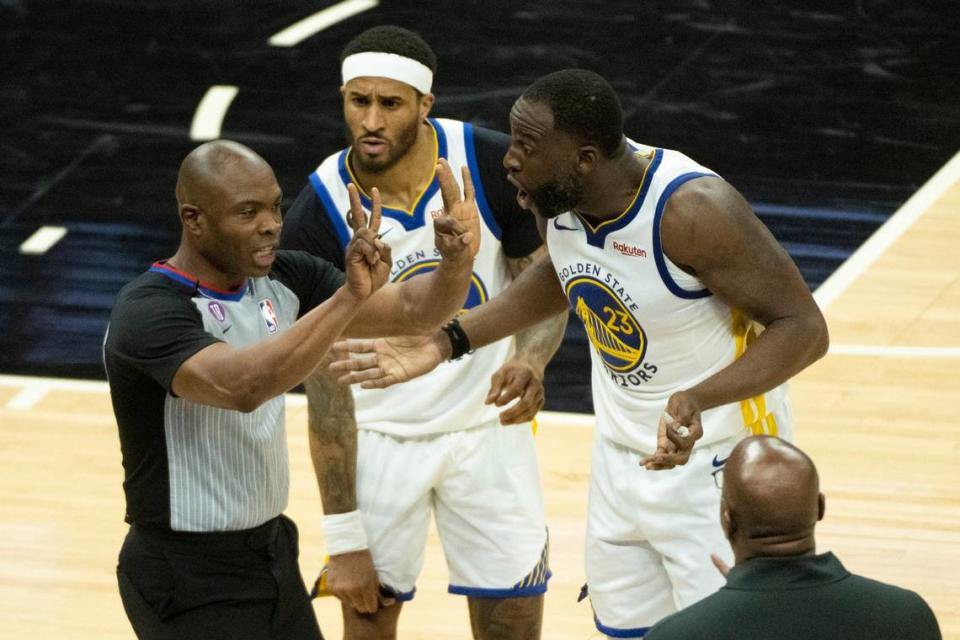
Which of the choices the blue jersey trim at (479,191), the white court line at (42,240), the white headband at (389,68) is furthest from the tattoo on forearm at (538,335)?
the white court line at (42,240)

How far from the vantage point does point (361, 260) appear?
13.9 ft

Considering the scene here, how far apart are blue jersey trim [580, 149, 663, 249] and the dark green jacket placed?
1.45 meters

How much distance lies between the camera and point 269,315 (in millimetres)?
4648

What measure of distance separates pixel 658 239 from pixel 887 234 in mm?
5452

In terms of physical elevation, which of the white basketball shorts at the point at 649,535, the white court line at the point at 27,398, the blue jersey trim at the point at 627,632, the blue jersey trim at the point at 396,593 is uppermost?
the white basketball shorts at the point at 649,535

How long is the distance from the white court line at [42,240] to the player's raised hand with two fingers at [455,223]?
5.80 metres

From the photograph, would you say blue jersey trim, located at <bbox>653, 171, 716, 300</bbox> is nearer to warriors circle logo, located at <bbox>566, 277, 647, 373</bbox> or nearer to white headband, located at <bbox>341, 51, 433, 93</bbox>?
warriors circle logo, located at <bbox>566, 277, 647, 373</bbox>

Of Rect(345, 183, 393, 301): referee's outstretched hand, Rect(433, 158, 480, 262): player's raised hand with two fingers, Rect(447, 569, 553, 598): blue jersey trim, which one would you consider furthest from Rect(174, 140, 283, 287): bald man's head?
Rect(447, 569, 553, 598): blue jersey trim

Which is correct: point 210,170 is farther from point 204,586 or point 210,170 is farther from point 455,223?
point 204,586

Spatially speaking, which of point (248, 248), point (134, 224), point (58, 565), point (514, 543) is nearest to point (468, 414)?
point (514, 543)

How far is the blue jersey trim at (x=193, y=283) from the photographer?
4488mm

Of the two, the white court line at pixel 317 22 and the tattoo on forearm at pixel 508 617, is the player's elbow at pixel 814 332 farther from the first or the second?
the white court line at pixel 317 22

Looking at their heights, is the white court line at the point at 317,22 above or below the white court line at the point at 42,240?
below

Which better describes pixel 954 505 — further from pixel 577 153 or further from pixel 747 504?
pixel 747 504
